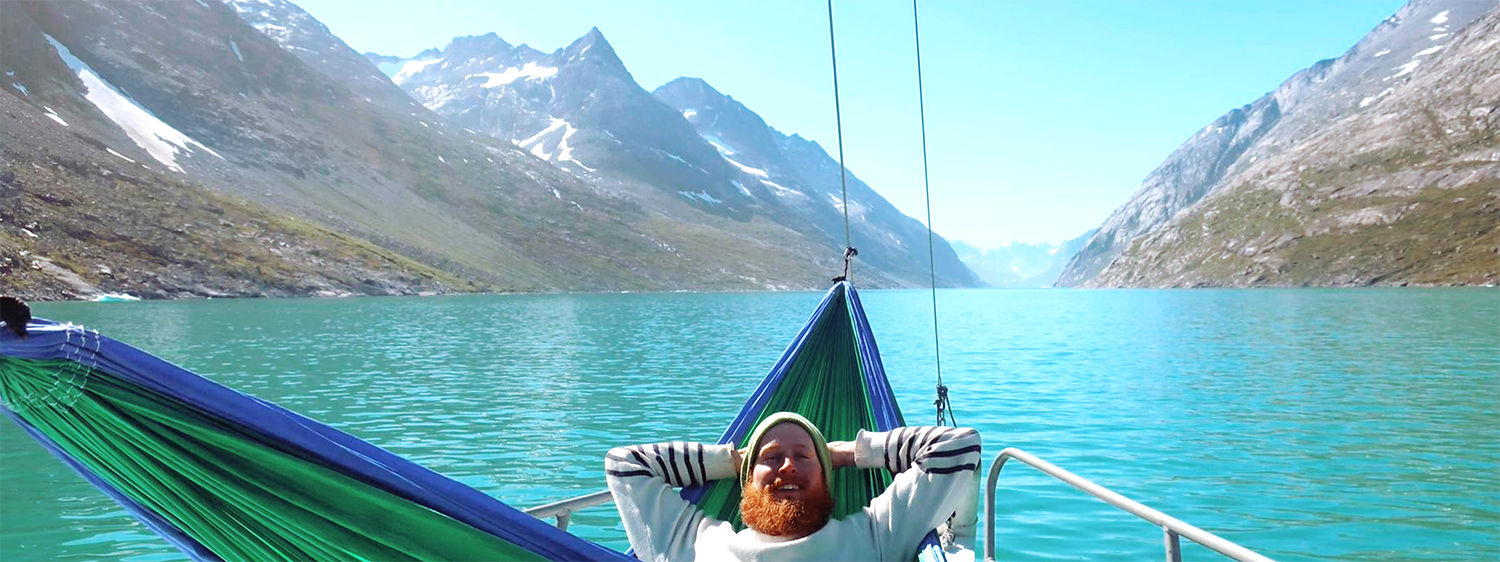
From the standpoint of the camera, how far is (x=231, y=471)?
3.08 meters

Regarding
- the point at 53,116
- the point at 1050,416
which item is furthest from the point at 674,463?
the point at 53,116

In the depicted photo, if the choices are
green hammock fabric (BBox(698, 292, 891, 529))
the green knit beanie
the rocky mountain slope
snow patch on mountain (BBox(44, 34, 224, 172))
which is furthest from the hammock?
snow patch on mountain (BBox(44, 34, 224, 172))

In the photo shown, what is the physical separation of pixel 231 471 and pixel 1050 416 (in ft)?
66.4

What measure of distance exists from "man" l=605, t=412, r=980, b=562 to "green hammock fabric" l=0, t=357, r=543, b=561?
1341mm

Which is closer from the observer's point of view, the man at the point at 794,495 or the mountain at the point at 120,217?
the man at the point at 794,495

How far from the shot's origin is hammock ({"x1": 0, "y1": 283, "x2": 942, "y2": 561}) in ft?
9.39

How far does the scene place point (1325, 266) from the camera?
140625 millimetres

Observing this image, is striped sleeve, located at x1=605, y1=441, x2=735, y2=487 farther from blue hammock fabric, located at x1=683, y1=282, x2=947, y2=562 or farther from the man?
blue hammock fabric, located at x1=683, y1=282, x2=947, y2=562

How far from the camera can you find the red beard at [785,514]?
408 cm

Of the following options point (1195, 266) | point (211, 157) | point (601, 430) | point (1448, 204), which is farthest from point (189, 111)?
point (1448, 204)

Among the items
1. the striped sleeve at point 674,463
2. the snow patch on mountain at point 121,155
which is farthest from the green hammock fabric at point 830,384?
the snow patch on mountain at point 121,155

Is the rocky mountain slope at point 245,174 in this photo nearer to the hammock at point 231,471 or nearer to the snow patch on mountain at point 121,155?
the snow patch on mountain at point 121,155

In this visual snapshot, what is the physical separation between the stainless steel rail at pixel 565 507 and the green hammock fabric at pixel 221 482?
1.56 m

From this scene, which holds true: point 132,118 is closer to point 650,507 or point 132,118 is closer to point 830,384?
point 830,384
